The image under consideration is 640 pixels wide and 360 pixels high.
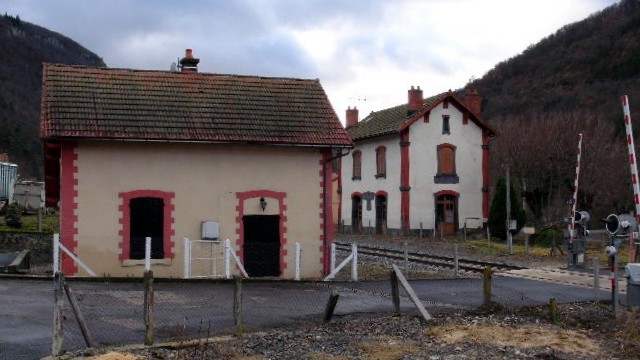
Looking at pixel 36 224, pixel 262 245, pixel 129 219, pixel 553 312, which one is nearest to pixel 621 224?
pixel 553 312

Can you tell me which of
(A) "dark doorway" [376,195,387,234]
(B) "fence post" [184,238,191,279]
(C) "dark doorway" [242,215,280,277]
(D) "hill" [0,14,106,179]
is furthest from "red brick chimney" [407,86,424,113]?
(D) "hill" [0,14,106,179]

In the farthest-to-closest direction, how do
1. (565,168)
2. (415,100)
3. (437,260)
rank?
(415,100) < (565,168) < (437,260)

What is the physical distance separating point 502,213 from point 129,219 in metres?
23.3

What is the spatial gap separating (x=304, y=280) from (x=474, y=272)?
5906 millimetres

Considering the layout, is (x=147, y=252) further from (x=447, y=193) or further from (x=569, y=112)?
(x=569, y=112)

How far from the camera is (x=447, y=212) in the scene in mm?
40062

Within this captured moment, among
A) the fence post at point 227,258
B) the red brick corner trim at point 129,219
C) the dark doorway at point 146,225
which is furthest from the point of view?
the dark doorway at point 146,225

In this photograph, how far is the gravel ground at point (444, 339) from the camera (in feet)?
32.1

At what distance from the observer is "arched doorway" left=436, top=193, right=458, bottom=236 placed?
3969 centimetres

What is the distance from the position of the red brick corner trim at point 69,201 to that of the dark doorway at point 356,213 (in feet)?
90.6

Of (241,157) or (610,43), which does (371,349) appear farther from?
(610,43)

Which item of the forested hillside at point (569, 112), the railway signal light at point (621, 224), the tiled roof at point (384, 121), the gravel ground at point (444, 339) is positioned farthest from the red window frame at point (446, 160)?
the gravel ground at point (444, 339)

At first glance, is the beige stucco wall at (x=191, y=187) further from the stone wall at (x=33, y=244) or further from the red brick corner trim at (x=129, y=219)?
the stone wall at (x=33, y=244)

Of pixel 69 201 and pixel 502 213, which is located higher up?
pixel 69 201
